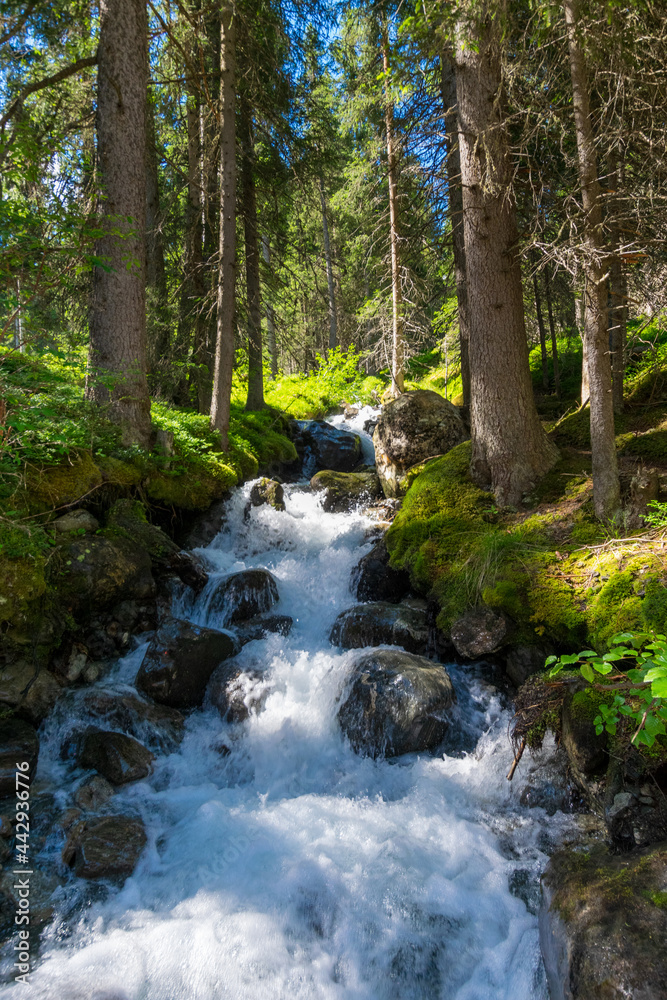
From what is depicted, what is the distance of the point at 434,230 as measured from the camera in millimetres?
10195

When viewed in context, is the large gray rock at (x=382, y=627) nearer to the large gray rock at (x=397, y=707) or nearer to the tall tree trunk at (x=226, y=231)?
the large gray rock at (x=397, y=707)

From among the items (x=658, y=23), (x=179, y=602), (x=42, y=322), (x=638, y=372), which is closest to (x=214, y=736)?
(x=179, y=602)

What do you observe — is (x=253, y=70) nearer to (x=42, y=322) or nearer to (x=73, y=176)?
(x=73, y=176)

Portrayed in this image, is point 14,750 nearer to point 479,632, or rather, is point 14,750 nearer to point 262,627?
point 262,627

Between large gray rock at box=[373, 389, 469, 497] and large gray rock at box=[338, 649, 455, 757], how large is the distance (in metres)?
4.24

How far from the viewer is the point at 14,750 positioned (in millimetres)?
4359

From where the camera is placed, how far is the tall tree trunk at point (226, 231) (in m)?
9.67

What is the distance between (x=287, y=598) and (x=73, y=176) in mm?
7503

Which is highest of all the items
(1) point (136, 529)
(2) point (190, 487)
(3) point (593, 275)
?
(3) point (593, 275)

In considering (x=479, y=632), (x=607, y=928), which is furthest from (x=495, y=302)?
(x=607, y=928)

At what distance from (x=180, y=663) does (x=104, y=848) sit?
2083 millimetres

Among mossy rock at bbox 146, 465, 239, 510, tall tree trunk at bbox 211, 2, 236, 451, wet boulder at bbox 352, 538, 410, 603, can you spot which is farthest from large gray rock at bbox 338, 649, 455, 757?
tall tree trunk at bbox 211, 2, 236, 451

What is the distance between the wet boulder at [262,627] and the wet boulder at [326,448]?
6.58m

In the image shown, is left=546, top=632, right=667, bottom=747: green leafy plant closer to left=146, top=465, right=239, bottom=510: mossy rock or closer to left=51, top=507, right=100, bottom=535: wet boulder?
left=51, top=507, right=100, bottom=535: wet boulder
